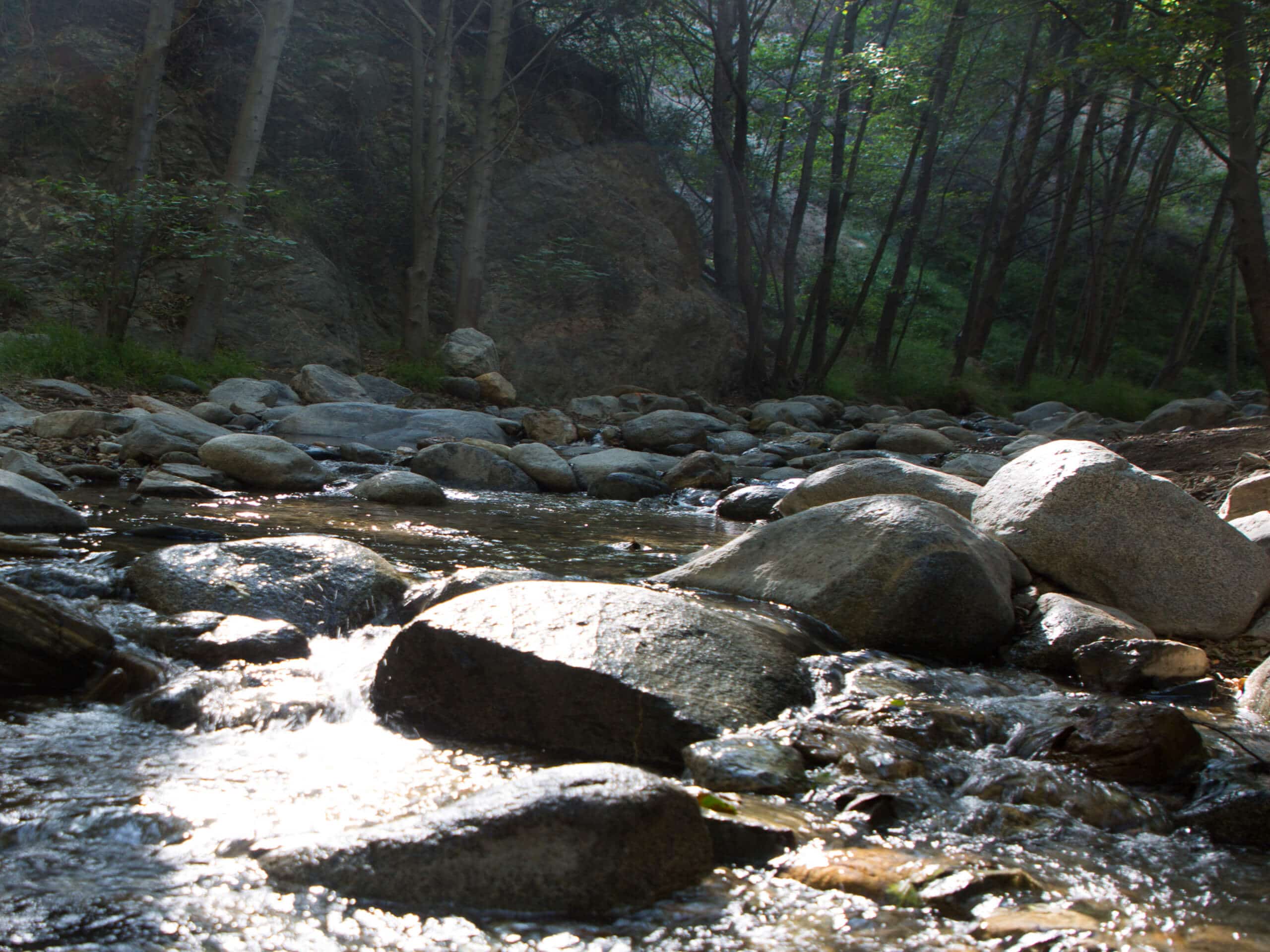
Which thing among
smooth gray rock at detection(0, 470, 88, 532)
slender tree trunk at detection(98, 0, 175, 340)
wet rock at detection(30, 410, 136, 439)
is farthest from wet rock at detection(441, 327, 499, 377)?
smooth gray rock at detection(0, 470, 88, 532)

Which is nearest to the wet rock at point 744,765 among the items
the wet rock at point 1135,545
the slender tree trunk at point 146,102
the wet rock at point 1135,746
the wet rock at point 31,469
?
the wet rock at point 1135,746

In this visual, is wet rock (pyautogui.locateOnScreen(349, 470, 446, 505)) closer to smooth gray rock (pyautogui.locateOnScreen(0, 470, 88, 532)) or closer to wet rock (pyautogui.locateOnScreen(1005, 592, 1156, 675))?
smooth gray rock (pyautogui.locateOnScreen(0, 470, 88, 532))

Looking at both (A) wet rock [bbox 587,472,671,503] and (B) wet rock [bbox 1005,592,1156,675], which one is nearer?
(B) wet rock [bbox 1005,592,1156,675]

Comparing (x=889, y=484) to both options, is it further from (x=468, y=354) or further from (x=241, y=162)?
(x=241, y=162)

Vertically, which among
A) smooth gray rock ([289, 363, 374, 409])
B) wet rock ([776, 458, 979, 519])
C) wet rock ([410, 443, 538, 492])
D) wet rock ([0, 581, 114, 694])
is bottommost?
wet rock ([0, 581, 114, 694])

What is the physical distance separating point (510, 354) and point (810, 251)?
61.5 ft

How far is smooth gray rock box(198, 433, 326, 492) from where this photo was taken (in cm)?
764

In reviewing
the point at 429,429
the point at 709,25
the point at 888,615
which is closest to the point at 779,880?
the point at 888,615

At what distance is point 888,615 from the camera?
13.8 ft

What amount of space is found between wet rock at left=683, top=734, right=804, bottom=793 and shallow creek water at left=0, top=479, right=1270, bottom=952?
7 cm

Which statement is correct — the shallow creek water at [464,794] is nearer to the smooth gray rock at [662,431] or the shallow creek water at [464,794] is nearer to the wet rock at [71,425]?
the wet rock at [71,425]

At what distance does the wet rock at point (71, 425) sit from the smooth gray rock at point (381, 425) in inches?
67.8

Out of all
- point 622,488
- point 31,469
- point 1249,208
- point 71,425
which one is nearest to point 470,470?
point 622,488

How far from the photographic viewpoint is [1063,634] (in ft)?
13.8
